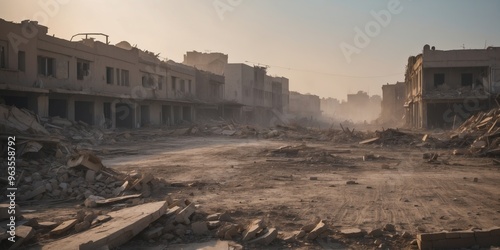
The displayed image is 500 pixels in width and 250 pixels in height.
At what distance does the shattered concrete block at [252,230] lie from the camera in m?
5.67

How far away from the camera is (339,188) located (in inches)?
387

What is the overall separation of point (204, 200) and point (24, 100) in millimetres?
18854

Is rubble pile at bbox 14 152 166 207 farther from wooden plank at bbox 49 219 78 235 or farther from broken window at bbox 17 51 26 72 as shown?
broken window at bbox 17 51 26 72

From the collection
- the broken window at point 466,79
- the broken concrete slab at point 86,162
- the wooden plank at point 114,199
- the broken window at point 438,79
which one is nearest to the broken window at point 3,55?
the broken concrete slab at point 86,162

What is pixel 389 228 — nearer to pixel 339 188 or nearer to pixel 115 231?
pixel 339 188

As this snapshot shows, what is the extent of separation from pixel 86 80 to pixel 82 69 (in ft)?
2.59

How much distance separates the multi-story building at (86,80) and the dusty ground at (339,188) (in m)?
8.95

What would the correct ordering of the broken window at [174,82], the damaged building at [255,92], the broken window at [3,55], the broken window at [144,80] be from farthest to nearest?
the damaged building at [255,92]
the broken window at [174,82]
the broken window at [144,80]
the broken window at [3,55]

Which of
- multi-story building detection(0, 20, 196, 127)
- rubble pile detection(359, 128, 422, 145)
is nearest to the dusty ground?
rubble pile detection(359, 128, 422, 145)

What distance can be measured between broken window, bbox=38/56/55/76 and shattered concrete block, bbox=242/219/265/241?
22448 millimetres

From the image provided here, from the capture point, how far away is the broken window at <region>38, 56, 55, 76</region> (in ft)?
78.7

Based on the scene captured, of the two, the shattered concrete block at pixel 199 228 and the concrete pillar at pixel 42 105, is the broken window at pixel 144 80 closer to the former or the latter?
the concrete pillar at pixel 42 105

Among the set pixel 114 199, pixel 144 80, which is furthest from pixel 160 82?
pixel 114 199

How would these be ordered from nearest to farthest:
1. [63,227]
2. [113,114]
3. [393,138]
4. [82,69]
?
[63,227]
[393,138]
[82,69]
[113,114]
